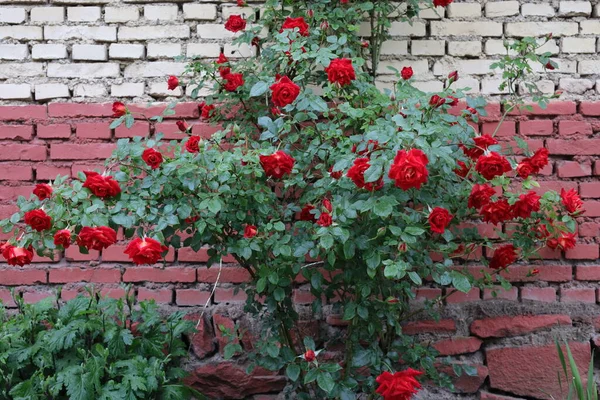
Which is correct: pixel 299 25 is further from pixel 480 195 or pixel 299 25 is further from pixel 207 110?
pixel 480 195

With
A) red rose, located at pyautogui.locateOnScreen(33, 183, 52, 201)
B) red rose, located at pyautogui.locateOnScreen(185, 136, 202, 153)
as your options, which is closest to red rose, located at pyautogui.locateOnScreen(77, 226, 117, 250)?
red rose, located at pyautogui.locateOnScreen(33, 183, 52, 201)

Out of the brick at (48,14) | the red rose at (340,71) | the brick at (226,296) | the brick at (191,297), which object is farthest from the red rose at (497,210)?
the brick at (48,14)

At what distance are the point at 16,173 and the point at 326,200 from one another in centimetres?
160

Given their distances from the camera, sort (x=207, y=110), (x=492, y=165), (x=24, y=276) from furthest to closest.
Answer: (x=24, y=276) → (x=207, y=110) → (x=492, y=165)

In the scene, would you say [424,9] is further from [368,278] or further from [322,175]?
[368,278]

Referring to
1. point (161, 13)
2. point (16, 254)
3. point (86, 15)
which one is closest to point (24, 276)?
point (16, 254)

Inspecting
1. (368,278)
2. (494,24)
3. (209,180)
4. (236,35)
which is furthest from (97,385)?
(494,24)

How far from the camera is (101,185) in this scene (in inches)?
83.3

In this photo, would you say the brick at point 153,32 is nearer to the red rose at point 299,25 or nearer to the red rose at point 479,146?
the red rose at point 299,25

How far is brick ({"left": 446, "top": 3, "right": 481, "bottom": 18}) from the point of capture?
10.1 feet

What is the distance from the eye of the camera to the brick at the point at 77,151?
3.03 meters

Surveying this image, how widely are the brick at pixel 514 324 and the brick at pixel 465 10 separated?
136 centimetres

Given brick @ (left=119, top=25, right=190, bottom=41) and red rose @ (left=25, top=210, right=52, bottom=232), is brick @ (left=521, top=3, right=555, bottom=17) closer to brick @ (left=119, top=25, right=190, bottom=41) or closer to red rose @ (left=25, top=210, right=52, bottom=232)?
brick @ (left=119, top=25, right=190, bottom=41)

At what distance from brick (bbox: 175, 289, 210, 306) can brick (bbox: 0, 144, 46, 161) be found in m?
Result: 0.87
